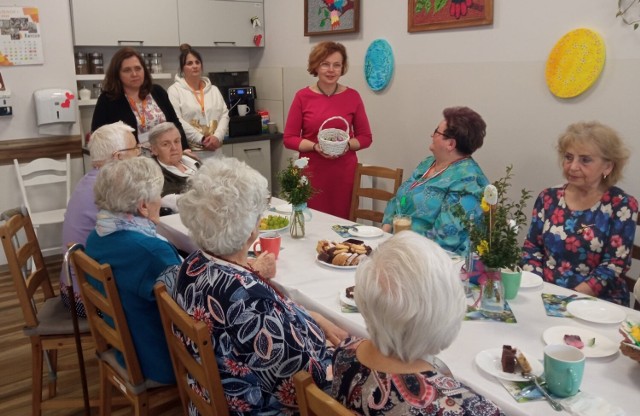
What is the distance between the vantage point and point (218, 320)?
135 cm

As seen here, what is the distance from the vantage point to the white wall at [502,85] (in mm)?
2641

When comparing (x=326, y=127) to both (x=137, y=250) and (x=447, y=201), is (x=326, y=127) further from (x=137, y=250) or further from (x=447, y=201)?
(x=137, y=250)

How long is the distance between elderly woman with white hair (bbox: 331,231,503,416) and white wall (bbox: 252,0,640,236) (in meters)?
2.02

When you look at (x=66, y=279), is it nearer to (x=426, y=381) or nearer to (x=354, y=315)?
(x=354, y=315)

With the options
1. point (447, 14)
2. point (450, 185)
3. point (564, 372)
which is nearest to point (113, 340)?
point (564, 372)

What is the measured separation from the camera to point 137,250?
69.3 inches

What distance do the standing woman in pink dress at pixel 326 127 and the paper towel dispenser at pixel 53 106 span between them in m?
1.63

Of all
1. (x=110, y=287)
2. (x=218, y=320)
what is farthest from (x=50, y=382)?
(x=218, y=320)

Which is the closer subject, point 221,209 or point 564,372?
point 564,372

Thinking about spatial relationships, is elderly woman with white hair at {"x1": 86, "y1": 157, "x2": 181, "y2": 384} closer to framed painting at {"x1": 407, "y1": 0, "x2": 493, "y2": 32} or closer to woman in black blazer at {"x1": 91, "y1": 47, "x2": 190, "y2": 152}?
woman in black blazer at {"x1": 91, "y1": 47, "x2": 190, "y2": 152}

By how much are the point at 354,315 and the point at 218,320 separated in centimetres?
43

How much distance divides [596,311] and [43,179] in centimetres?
368

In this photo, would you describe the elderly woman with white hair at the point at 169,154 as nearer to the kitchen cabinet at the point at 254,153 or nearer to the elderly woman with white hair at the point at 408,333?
the kitchen cabinet at the point at 254,153


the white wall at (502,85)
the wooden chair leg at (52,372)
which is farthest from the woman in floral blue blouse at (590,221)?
the wooden chair leg at (52,372)
